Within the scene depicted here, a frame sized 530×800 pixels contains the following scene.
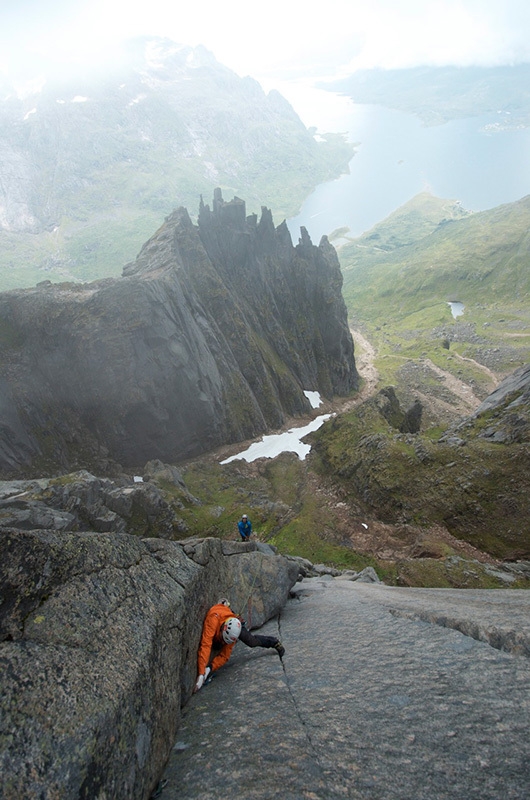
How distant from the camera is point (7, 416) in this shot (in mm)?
54750

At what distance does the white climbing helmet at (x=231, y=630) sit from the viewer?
38.2ft

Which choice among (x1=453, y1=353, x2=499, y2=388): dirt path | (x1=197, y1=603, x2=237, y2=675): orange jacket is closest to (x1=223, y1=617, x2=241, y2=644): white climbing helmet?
(x1=197, y1=603, x2=237, y2=675): orange jacket

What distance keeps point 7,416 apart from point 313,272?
86.8 m

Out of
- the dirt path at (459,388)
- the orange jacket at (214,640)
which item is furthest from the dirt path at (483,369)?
the orange jacket at (214,640)

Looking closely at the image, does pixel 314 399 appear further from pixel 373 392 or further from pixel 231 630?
pixel 231 630

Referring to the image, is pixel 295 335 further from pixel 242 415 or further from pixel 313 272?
pixel 242 415

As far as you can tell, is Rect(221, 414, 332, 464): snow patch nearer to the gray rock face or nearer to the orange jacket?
the orange jacket

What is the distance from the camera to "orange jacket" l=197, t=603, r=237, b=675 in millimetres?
11406

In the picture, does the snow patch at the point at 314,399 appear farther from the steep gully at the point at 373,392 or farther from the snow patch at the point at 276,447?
the snow patch at the point at 276,447

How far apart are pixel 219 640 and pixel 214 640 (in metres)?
0.15

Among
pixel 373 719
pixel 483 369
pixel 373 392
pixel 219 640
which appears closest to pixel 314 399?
pixel 373 392

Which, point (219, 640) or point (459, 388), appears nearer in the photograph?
point (219, 640)

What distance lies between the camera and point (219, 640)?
12188mm

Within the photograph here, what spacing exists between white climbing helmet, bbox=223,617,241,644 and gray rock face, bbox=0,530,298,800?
2.95ft
